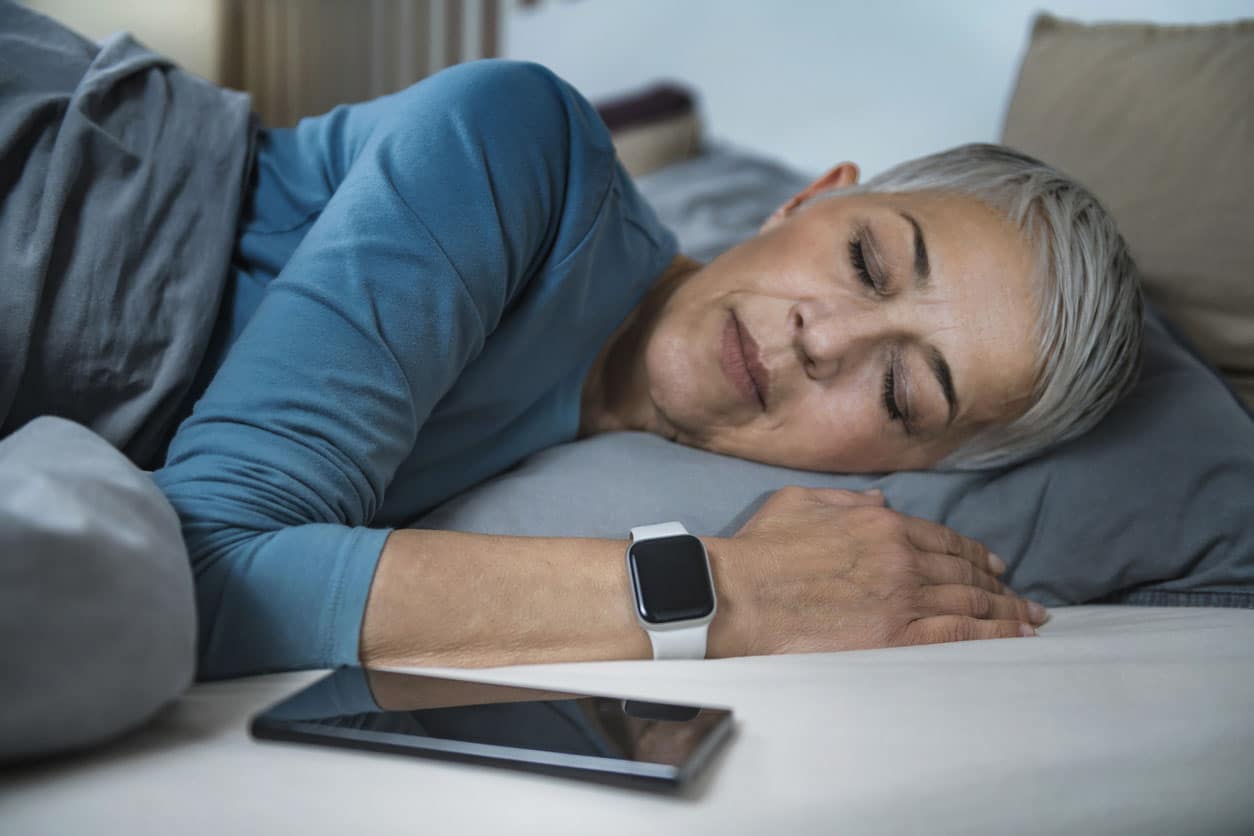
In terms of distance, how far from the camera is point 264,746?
595 mm

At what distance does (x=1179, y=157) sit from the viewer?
1.33 meters

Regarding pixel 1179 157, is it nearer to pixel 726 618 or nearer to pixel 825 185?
pixel 825 185

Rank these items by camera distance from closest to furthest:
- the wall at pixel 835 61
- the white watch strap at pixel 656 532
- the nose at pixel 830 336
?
the white watch strap at pixel 656 532, the nose at pixel 830 336, the wall at pixel 835 61

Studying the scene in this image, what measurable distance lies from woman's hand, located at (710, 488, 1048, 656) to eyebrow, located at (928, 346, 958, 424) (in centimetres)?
13

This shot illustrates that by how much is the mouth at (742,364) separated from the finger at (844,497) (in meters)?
0.12

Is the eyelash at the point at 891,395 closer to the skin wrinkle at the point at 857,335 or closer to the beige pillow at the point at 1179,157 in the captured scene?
the skin wrinkle at the point at 857,335

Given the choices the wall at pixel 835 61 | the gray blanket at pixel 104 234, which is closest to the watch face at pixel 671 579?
the gray blanket at pixel 104 234

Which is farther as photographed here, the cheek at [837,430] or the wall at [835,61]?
the wall at [835,61]

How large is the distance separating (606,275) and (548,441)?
0.20 meters

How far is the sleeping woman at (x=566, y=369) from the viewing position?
748 millimetres

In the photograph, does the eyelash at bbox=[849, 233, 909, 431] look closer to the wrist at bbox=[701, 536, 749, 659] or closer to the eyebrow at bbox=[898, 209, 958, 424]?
the eyebrow at bbox=[898, 209, 958, 424]

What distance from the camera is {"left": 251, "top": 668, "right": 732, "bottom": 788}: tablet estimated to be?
580mm

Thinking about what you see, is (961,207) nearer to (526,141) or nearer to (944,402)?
(944,402)

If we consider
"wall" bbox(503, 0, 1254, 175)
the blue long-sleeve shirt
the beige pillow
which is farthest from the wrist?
"wall" bbox(503, 0, 1254, 175)
